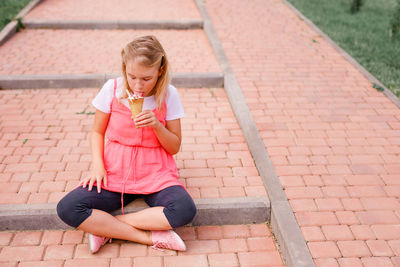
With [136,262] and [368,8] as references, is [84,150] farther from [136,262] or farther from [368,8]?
[368,8]

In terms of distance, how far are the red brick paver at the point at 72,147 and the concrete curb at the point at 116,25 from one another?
2876 mm

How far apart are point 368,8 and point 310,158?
831 cm

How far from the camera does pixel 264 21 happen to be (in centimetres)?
805

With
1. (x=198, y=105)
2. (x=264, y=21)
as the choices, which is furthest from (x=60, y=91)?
(x=264, y=21)

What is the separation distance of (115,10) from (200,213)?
6.91 m

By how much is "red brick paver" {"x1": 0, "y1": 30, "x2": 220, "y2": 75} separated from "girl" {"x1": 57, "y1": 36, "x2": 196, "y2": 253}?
2.86 m

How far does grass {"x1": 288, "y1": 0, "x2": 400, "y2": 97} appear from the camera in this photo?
598 centimetres

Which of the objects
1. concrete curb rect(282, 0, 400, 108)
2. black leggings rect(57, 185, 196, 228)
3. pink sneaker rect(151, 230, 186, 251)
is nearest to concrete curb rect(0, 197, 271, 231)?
black leggings rect(57, 185, 196, 228)

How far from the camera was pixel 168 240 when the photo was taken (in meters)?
2.67

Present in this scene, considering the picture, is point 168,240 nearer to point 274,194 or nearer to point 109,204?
point 109,204

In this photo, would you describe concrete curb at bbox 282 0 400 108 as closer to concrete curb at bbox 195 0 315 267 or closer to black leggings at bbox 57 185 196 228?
concrete curb at bbox 195 0 315 267

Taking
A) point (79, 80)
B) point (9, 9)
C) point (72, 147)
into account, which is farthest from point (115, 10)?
point (72, 147)

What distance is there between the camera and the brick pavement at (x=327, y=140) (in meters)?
2.78

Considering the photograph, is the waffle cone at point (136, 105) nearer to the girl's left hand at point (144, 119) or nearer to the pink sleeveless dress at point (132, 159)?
the girl's left hand at point (144, 119)
